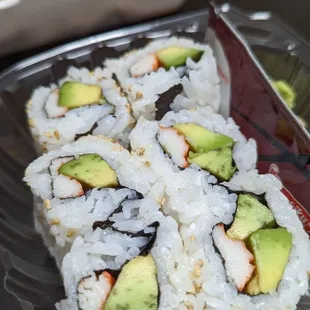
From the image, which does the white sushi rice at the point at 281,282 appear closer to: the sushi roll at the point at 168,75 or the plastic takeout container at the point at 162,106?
the plastic takeout container at the point at 162,106

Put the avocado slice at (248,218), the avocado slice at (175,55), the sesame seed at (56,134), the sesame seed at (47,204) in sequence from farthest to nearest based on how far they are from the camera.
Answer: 1. the avocado slice at (175,55)
2. the sesame seed at (56,134)
3. the sesame seed at (47,204)
4. the avocado slice at (248,218)

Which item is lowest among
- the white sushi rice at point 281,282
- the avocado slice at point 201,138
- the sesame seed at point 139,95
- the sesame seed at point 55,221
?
the white sushi rice at point 281,282

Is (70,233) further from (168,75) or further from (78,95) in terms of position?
(168,75)

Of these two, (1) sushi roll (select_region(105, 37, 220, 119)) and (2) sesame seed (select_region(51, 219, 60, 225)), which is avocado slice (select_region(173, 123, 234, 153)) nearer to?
(1) sushi roll (select_region(105, 37, 220, 119))

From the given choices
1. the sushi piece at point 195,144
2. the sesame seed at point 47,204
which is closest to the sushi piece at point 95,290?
the sesame seed at point 47,204

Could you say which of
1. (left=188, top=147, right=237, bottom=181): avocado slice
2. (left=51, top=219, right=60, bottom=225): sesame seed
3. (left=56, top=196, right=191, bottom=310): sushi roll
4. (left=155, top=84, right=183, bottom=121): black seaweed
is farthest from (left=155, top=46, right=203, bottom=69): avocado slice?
(left=51, top=219, right=60, bottom=225): sesame seed

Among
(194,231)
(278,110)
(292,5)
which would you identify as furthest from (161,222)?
(292,5)

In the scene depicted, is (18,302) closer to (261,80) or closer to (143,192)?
(143,192)
